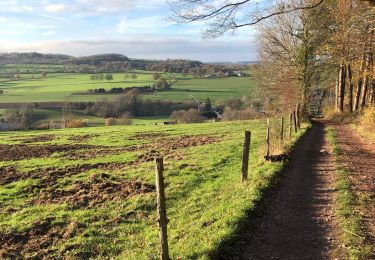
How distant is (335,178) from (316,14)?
968 inches

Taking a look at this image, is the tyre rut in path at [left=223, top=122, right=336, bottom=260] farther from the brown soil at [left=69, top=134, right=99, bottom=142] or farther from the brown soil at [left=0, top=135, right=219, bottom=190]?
the brown soil at [left=69, top=134, right=99, bottom=142]

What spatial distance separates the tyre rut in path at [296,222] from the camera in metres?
8.36

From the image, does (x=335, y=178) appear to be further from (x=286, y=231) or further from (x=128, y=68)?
(x=128, y=68)

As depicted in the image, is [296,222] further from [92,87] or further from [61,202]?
[92,87]

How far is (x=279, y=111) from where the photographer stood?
22.7 m

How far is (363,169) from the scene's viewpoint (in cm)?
1567

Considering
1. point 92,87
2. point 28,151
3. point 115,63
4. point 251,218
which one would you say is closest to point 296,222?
point 251,218

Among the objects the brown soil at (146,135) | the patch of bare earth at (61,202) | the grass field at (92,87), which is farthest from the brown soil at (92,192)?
the grass field at (92,87)

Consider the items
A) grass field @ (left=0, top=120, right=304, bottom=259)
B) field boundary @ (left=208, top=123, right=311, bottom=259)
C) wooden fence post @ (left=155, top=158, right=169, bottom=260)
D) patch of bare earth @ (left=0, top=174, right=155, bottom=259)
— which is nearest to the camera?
wooden fence post @ (left=155, top=158, right=169, bottom=260)

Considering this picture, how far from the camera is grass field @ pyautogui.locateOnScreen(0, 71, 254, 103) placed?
99938mm

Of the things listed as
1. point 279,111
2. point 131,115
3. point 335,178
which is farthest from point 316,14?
point 131,115

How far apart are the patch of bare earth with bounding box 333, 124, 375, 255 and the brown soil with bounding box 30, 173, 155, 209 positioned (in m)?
7.31

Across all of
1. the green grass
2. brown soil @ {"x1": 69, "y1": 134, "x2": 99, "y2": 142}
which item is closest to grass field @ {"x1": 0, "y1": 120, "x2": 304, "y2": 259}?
the green grass

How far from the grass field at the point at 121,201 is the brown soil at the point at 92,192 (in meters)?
0.04
